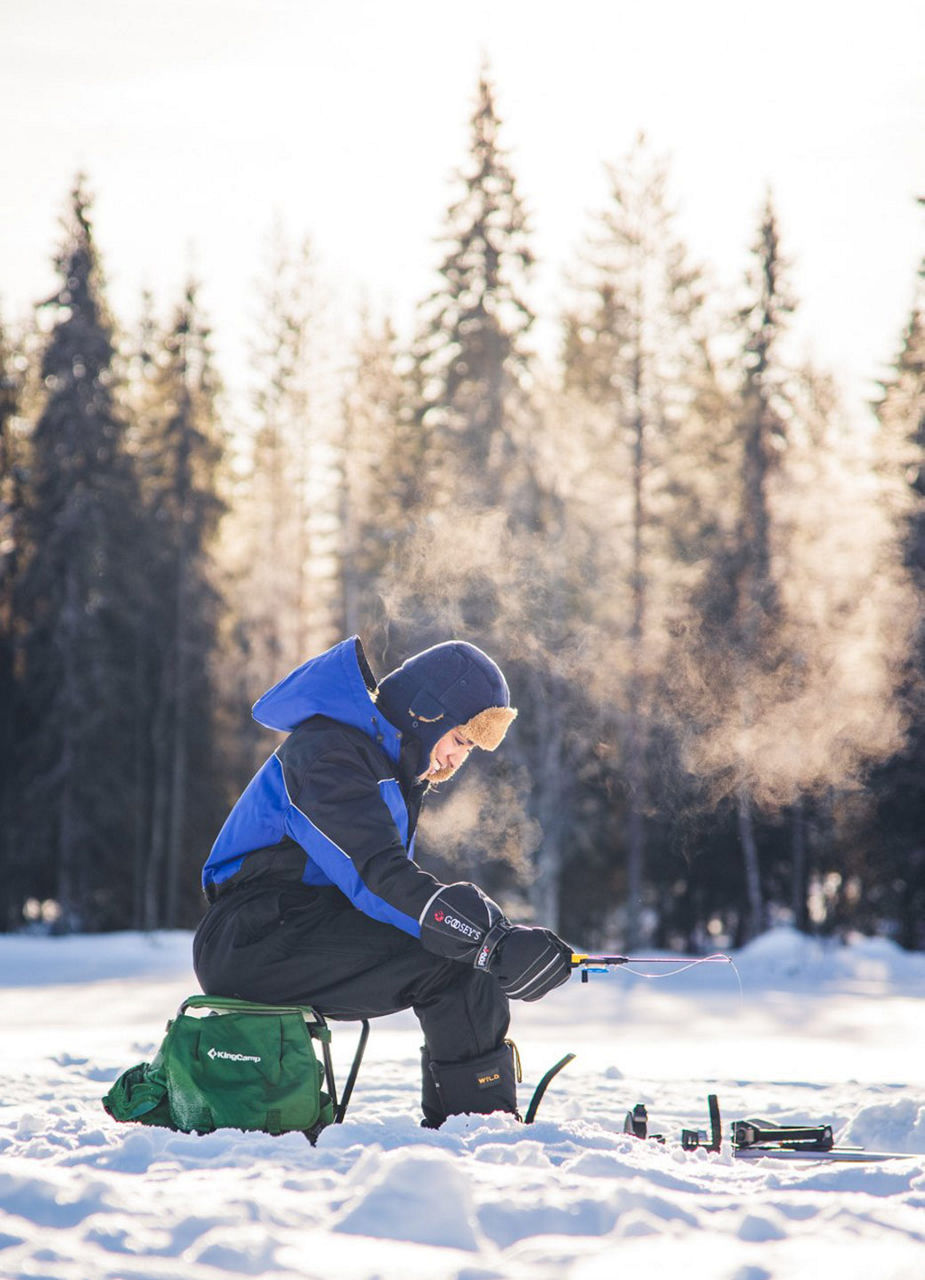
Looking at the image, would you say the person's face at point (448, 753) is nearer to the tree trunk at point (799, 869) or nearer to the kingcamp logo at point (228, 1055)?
the kingcamp logo at point (228, 1055)

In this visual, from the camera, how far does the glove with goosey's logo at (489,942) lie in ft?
10.8

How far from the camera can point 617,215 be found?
738 inches

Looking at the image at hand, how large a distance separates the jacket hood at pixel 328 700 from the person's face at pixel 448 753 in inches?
8.6

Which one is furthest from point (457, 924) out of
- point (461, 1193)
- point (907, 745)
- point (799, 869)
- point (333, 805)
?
point (799, 869)

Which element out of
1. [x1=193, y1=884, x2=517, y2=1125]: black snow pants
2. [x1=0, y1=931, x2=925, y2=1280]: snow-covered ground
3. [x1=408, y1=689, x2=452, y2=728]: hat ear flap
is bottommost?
[x1=0, y1=931, x2=925, y2=1280]: snow-covered ground

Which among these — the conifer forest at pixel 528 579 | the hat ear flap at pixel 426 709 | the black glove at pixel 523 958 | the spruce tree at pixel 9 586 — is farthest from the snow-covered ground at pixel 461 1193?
the spruce tree at pixel 9 586

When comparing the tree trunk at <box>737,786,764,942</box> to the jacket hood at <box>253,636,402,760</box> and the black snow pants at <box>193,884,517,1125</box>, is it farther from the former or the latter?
the jacket hood at <box>253,636,402,760</box>

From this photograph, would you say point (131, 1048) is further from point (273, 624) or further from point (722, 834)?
point (273, 624)

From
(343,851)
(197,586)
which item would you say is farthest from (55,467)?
(343,851)

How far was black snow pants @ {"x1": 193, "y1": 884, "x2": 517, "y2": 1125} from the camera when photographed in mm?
3463

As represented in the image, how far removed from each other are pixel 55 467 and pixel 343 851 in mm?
17242

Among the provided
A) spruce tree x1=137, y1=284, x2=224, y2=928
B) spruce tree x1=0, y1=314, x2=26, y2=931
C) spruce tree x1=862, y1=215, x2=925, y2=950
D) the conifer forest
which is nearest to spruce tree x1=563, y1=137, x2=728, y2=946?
the conifer forest

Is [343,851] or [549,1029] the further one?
[549,1029]

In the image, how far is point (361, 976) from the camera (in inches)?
137
